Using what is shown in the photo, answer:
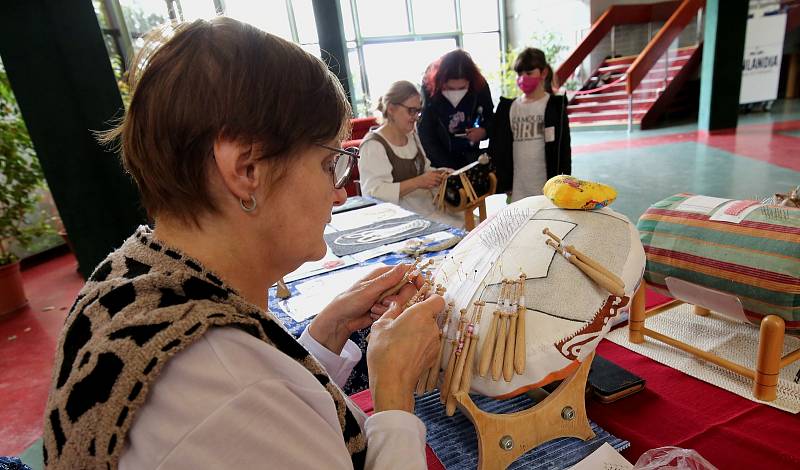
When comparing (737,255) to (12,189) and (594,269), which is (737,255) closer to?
(594,269)

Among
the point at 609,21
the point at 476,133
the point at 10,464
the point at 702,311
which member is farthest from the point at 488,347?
the point at 609,21

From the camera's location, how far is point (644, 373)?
5.28 feet

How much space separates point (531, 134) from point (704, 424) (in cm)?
231

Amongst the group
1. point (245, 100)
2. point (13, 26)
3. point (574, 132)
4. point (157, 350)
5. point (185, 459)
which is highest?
point (13, 26)

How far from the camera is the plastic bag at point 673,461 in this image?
1.00 m

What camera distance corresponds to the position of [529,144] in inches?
128

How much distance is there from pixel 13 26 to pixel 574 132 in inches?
A: 395

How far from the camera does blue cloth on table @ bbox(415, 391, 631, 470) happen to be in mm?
1087

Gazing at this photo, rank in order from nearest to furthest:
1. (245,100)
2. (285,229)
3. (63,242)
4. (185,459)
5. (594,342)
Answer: (185,459) → (245,100) → (285,229) → (594,342) → (63,242)

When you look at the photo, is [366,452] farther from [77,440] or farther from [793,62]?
[793,62]

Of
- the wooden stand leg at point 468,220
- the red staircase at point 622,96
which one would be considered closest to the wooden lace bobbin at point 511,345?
the wooden stand leg at point 468,220

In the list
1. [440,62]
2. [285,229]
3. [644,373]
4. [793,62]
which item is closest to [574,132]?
[793,62]

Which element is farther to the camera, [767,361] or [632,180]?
[632,180]

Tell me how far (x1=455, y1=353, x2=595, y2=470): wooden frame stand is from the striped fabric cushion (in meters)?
0.81
